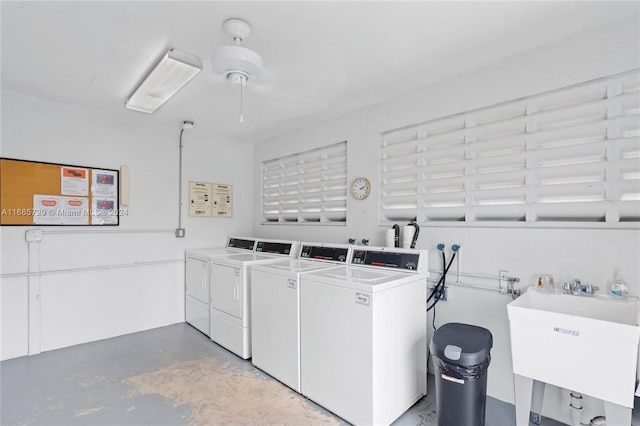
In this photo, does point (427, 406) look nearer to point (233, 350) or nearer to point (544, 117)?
point (233, 350)

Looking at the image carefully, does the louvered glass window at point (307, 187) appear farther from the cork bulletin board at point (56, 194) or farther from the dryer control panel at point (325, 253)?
the cork bulletin board at point (56, 194)

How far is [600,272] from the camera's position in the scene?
1.85 m

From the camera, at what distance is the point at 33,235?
2.93 metres

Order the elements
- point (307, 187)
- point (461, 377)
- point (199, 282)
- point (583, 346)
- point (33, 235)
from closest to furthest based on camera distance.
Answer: point (583, 346) < point (461, 377) < point (33, 235) < point (199, 282) < point (307, 187)

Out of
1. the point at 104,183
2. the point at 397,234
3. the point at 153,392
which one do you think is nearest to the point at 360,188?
the point at 397,234

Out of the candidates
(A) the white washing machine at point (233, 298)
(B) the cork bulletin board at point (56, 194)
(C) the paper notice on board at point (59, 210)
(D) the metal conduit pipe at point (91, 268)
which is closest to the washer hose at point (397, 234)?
(A) the white washing machine at point (233, 298)

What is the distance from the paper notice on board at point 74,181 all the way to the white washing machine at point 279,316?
212 cm

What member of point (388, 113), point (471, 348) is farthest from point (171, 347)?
point (388, 113)

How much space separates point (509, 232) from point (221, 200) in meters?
3.53

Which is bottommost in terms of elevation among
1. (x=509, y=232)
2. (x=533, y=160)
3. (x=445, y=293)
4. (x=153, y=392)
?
(x=153, y=392)

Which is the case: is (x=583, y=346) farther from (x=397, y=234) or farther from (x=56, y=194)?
(x=56, y=194)

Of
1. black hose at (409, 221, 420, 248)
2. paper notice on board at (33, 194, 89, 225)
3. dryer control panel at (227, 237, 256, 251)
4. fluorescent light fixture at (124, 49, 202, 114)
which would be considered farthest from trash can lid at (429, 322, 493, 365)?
paper notice on board at (33, 194, 89, 225)

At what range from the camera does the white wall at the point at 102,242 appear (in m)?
2.89

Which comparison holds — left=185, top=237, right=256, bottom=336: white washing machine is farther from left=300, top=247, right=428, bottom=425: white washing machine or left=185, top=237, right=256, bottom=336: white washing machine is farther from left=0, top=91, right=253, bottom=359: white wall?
left=300, top=247, right=428, bottom=425: white washing machine
